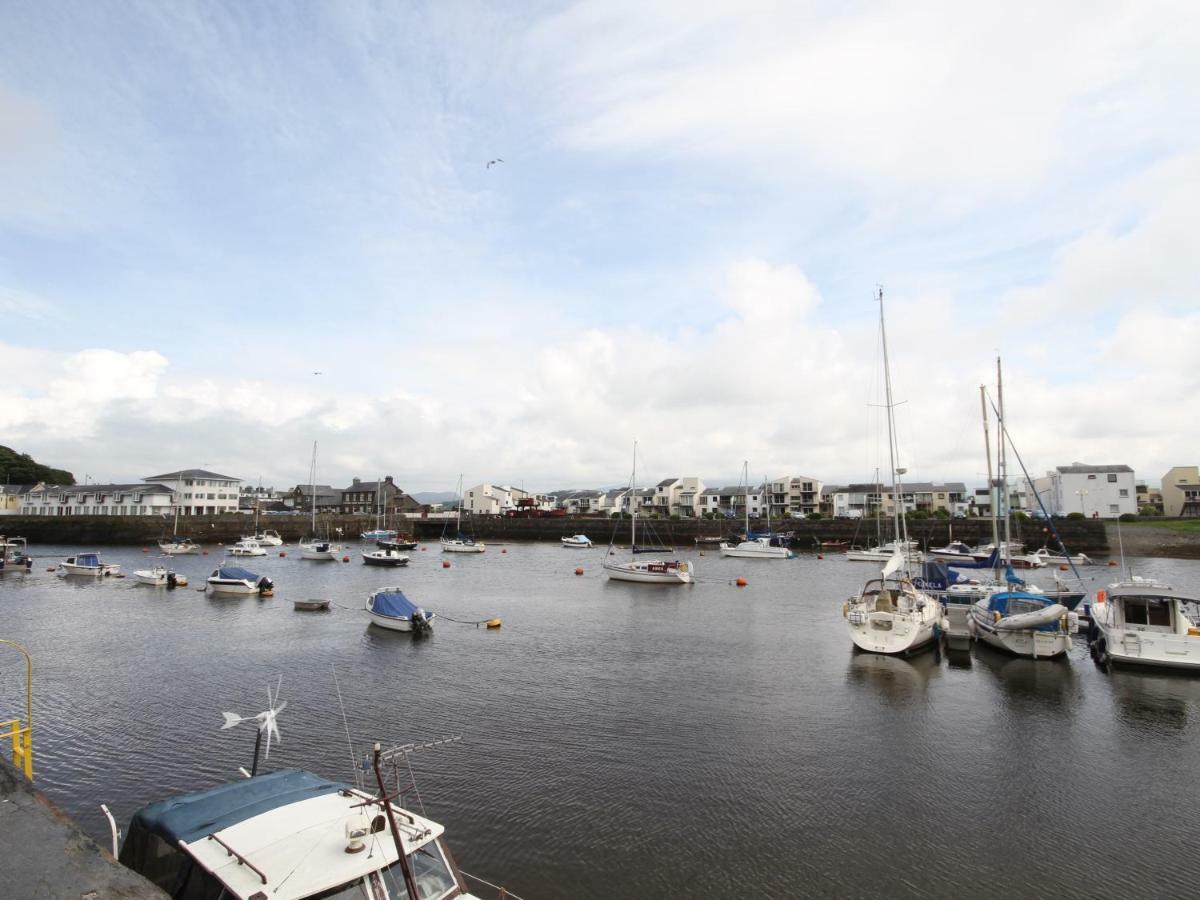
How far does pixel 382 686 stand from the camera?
26516 millimetres

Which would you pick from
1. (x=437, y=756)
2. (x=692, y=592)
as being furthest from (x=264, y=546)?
(x=437, y=756)

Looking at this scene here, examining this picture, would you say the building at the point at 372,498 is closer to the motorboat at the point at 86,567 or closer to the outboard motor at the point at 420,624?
the motorboat at the point at 86,567

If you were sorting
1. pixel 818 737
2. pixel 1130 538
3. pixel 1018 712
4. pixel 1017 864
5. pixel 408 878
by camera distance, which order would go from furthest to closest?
pixel 1130 538 → pixel 1018 712 → pixel 818 737 → pixel 1017 864 → pixel 408 878

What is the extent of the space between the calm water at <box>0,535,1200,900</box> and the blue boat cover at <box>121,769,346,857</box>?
4.62 metres

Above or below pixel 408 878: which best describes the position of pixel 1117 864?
below

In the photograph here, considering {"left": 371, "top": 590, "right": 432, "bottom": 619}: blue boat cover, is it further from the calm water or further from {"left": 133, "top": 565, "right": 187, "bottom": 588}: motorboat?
{"left": 133, "top": 565, "right": 187, "bottom": 588}: motorboat

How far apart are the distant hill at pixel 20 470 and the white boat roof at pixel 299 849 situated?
183m

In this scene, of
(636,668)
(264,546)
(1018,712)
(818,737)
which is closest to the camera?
(818,737)

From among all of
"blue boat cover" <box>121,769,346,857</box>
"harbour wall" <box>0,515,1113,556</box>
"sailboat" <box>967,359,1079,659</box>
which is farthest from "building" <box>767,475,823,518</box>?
"blue boat cover" <box>121,769,346,857</box>

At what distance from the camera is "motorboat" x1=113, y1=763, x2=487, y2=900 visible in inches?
309

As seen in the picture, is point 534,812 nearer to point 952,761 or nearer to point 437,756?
point 437,756

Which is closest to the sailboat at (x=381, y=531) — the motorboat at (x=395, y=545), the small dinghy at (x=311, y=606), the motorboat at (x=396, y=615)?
the motorboat at (x=395, y=545)

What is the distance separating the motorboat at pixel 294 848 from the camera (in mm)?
7859

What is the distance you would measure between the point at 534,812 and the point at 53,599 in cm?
5045
